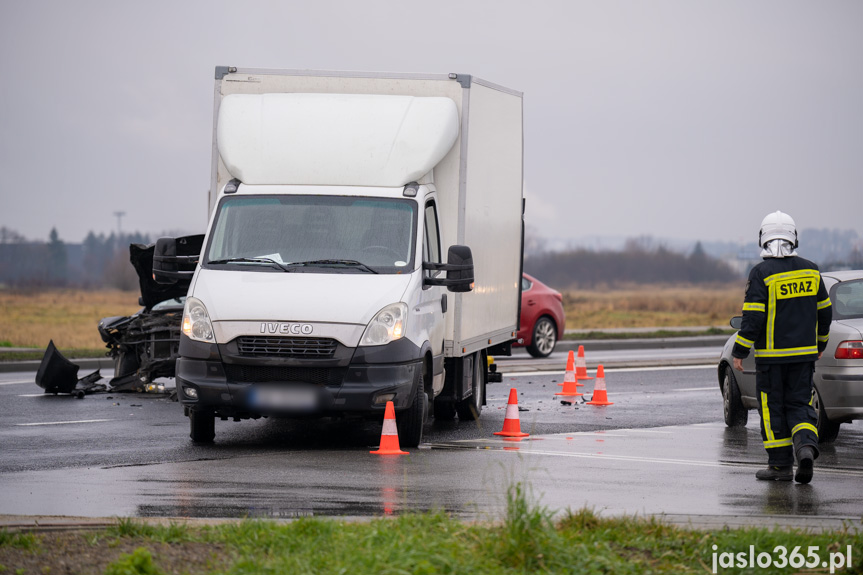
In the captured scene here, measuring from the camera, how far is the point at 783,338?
340 inches

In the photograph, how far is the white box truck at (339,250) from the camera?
32.4 ft

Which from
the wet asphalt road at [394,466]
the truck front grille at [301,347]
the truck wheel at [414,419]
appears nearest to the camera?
the wet asphalt road at [394,466]

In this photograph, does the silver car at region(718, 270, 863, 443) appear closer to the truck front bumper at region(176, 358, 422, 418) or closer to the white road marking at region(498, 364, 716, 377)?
the truck front bumper at region(176, 358, 422, 418)

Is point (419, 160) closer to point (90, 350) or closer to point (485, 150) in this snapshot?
point (485, 150)

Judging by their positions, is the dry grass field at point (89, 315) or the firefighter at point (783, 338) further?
Result: the dry grass field at point (89, 315)

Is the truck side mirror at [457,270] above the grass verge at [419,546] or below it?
above

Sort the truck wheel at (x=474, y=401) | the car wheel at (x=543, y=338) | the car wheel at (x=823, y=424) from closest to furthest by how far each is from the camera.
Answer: the car wheel at (x=823, y=424) < the truck wheel at (x=474, y=401) < the car wheel at (x=543, y=338)

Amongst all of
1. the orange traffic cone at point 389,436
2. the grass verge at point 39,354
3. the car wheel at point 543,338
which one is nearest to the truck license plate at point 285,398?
the orange traffic cone at point 389,436

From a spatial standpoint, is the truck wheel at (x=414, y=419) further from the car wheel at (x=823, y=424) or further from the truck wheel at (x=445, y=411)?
the car wheel at (x=823, y=424)

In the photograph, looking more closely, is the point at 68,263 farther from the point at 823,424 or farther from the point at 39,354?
the point at 823,424

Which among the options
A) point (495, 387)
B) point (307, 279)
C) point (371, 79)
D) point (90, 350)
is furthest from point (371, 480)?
point (90, 350)

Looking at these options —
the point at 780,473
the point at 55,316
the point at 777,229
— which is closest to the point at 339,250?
the point at 777,229

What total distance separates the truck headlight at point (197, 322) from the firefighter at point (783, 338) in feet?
14.1

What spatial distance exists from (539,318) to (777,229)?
1434 centimetres
